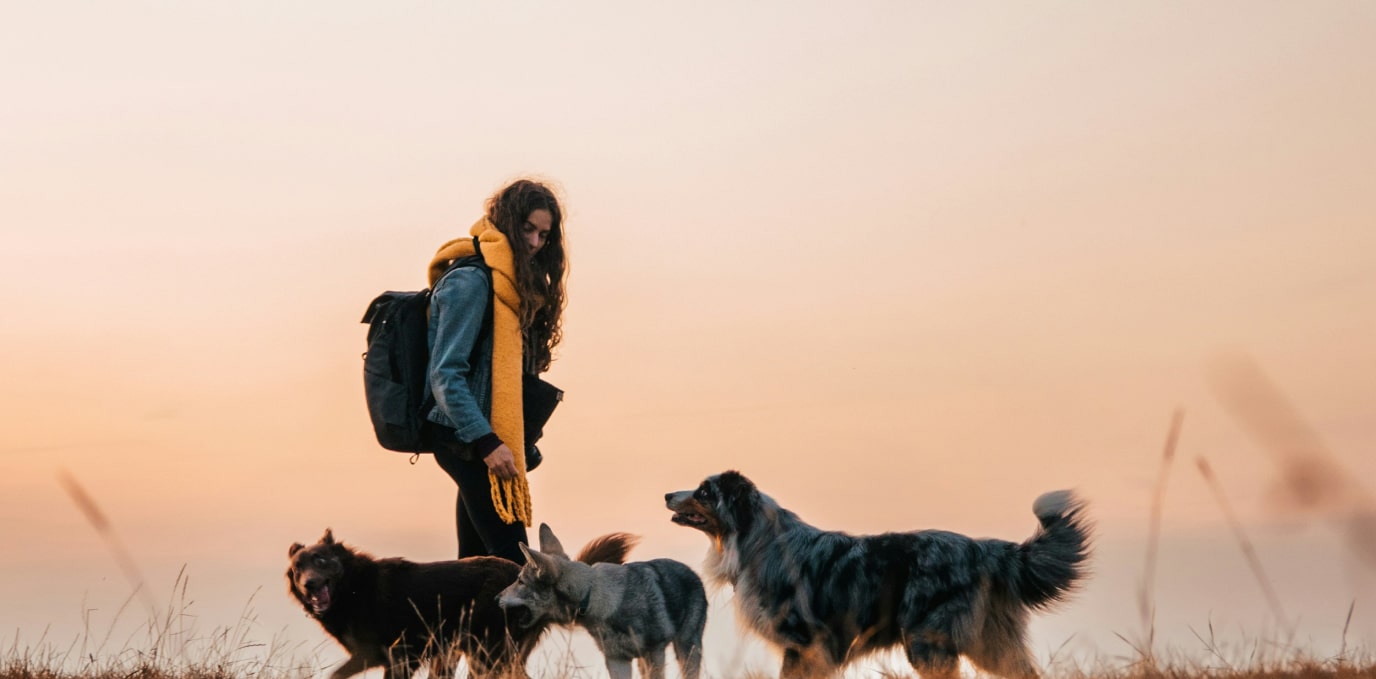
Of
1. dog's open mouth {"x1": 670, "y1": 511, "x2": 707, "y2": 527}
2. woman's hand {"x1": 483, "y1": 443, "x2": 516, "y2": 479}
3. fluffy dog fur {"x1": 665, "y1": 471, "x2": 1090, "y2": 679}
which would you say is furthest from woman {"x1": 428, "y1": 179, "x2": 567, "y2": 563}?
fluffy dog fur {"x1": 665, "y1": 471, "x2": 1090, "y2": 679}

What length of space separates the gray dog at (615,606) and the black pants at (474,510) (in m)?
0.16

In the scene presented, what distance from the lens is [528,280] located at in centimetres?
653

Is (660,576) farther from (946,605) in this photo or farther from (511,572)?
(946,605)

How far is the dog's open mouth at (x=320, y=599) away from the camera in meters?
6.61

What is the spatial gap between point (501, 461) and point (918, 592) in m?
2.40

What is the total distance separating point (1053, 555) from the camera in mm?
6996

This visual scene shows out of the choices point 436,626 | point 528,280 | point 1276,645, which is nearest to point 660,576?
point 436,626

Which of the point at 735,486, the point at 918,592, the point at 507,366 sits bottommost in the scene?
the point at 918,592

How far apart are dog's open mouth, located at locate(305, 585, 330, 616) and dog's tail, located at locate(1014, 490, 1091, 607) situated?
364 centimetres

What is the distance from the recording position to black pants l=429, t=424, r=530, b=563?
6.38 meters

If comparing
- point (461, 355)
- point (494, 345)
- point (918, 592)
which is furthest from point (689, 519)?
point (461, 355)

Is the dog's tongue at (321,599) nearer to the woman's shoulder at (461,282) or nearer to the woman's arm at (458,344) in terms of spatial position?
the woman's arm at (458,344)

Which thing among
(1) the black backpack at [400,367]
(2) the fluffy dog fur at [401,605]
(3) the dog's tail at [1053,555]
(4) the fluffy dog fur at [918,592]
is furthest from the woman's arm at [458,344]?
(3) the dog's tail at [1053,555]

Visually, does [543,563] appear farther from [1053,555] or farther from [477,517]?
[1053,555]
